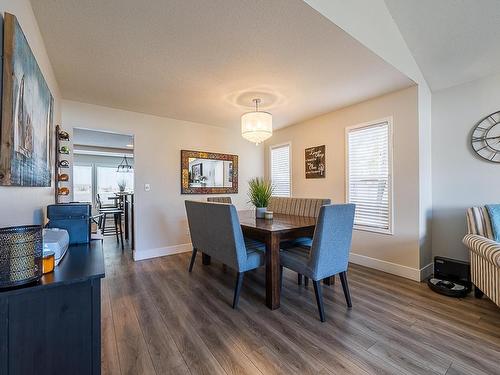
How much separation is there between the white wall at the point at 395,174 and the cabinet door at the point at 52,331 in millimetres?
3161

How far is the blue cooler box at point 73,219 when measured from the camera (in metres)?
1.50

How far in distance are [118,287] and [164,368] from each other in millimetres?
1482

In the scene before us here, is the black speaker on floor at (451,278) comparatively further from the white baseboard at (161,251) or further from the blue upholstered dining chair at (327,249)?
the white baseboard at (161,251)

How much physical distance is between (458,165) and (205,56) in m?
3.03

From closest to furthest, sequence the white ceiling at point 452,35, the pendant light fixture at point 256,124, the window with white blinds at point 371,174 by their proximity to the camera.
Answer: the white ceiling at point 452,35 < the pendant light fixture at point 256,124 < the window with white blinds at point 371,174

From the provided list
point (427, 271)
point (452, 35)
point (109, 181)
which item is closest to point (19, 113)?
point (452, 35)

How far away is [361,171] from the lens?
330cm

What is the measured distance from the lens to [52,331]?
0.92 m

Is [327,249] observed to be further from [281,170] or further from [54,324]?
[281,170]

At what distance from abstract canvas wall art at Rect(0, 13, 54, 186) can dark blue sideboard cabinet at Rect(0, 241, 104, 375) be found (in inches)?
18.9

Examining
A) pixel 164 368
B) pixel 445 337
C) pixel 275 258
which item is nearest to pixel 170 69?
pixel 275 258

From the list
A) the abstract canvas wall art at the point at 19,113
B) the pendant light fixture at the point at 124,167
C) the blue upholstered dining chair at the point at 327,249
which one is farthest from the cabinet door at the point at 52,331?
the pendant light fixture at the point at 124,167

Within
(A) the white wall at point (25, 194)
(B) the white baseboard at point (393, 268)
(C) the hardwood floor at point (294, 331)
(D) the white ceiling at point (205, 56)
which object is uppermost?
(D) the white ceiling at point (205, 56)

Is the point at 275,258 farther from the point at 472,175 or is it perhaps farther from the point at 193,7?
the point at 472,175
